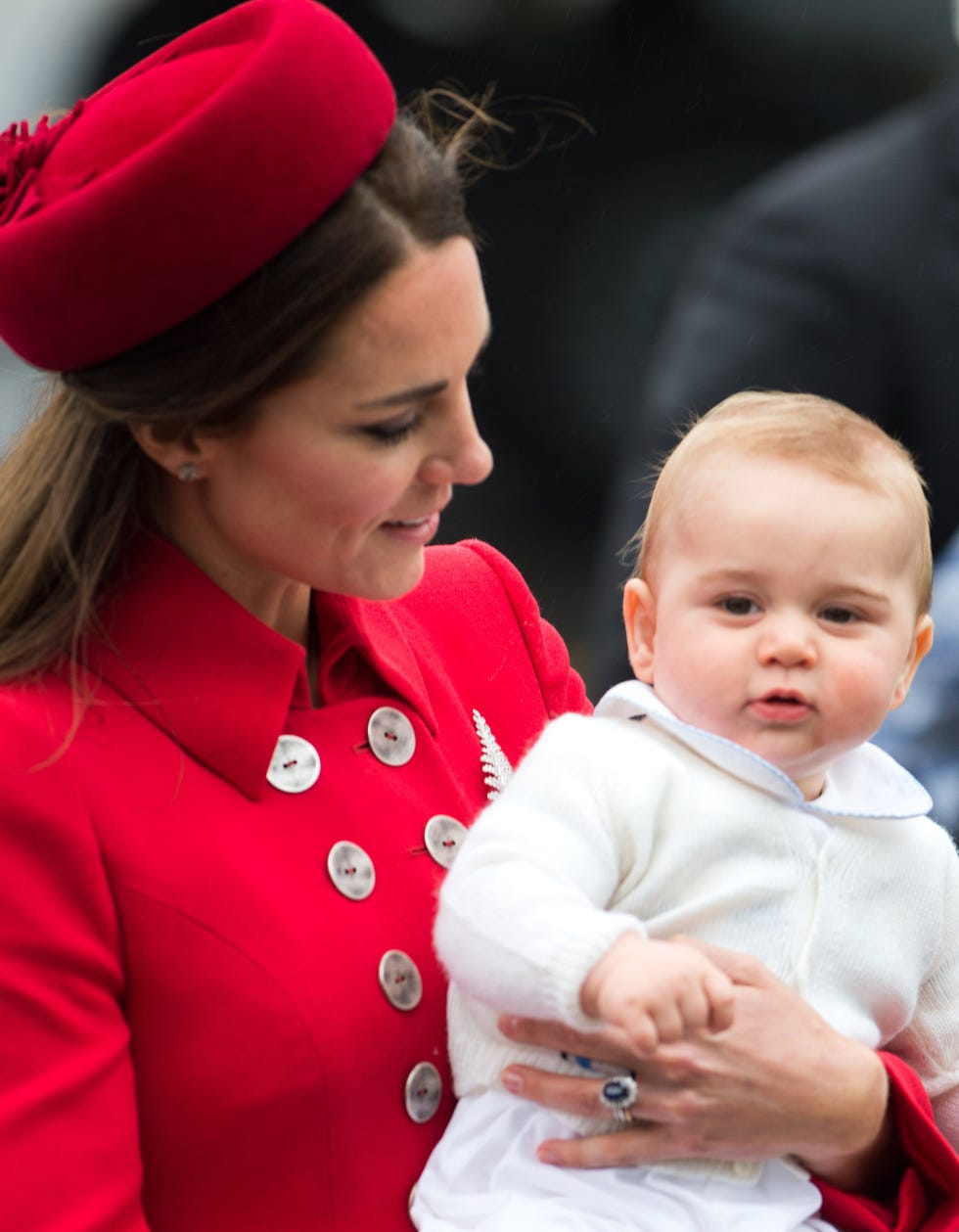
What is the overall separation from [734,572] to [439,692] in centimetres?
41

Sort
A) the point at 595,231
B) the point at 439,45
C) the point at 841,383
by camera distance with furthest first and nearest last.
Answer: the point at 595,231 → the point at 439,45 → the point at 841,383

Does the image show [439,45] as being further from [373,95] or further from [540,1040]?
[540,1040]

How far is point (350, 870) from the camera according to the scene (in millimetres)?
1920

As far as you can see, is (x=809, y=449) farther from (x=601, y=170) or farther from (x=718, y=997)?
(x=601, y=170)

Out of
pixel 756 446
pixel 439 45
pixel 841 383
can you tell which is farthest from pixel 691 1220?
pixel 439 45

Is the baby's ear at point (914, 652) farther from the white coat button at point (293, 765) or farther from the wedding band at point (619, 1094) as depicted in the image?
the white coat button at point (293, 765)

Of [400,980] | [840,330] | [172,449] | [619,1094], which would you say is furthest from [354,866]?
[840,330]

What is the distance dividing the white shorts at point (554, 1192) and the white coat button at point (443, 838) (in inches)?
9.3

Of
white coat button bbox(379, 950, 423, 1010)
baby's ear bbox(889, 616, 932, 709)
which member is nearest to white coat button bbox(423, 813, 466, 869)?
white coat button bbox(379, 950, 423, 1010)

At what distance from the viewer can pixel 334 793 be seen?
1.97 meters

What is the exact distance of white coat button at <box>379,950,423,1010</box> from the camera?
1892 mm

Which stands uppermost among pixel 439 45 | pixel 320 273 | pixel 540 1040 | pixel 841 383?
pixel 320 273

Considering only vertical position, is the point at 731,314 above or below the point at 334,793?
below

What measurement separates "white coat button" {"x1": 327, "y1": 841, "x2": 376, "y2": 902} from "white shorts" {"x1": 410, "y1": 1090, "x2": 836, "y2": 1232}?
23cm
